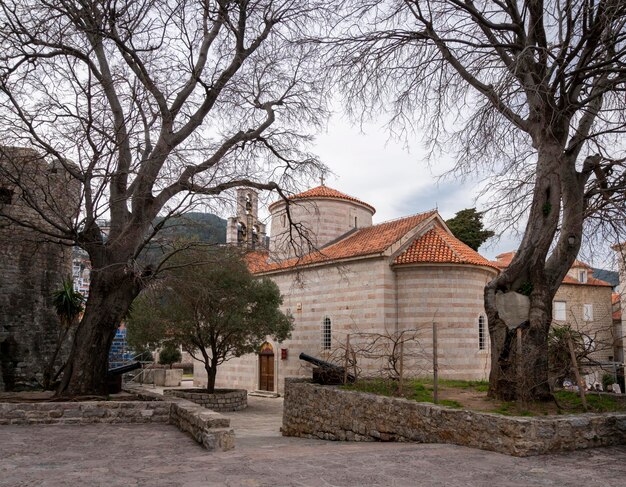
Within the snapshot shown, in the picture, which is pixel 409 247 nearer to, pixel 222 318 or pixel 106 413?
pixel 222 318

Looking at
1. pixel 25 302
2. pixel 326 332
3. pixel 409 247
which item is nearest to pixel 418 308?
pixel 409 247

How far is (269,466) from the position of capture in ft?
18.8

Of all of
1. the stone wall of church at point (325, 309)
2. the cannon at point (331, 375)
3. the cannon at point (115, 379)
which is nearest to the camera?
the cannon at point (115, 379)

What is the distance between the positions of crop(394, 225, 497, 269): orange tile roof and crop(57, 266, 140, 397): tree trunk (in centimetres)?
1187

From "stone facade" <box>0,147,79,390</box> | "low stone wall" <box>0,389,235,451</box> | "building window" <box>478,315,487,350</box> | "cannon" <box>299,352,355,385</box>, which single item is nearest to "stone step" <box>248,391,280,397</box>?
"building window" <box>478,315,487,350</box>

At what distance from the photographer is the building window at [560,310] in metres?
33.8

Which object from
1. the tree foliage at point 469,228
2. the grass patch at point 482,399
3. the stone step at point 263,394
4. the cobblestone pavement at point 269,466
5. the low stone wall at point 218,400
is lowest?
the stone step at point 263,394

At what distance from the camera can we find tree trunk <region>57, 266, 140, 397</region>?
34.8 feet

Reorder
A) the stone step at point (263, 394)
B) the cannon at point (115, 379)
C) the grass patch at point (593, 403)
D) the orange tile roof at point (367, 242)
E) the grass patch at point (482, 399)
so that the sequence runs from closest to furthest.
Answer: the grass patch at point (482, 399)
the grass patch at point (593, 403)
the cannon at point (115, 379)
the orange tile roof at point (367, 242)
the stone step at point (263, 394)

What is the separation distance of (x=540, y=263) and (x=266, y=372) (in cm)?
1861

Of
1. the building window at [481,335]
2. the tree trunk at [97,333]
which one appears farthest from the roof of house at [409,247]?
the tree trunk at [97,333]

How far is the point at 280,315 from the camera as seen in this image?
22.0 meters

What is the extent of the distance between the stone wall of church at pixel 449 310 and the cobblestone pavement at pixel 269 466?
12403mm

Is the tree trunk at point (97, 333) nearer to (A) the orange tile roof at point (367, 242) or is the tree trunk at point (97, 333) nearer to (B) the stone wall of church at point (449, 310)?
(A) the orange tile roof at point (367, 242)
